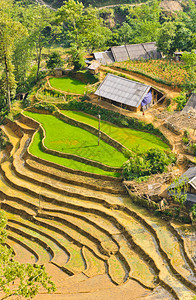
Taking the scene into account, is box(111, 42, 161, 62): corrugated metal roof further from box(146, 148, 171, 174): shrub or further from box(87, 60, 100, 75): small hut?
box(146, 148, 171, 174): shrub

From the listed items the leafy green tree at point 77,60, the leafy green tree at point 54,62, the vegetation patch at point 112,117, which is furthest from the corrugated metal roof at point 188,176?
the leafy green tree at point 54,62

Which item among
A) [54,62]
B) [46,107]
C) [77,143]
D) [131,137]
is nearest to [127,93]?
→ [131,137]

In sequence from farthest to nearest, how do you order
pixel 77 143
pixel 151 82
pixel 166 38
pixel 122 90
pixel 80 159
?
pixel 166 38 < pixel 151 82 < pixel 122 90 < pixel 77 143 < pixel 80 159

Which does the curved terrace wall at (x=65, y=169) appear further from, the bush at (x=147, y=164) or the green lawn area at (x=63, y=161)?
the bush at (x=147, y=164)

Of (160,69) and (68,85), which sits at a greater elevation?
(160,69)

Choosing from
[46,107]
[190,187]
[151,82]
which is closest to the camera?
[190,187]

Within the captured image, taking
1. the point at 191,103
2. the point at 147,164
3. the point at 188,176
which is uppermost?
the point at 191,103

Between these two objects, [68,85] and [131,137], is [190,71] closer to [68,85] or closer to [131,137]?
[131,137]
